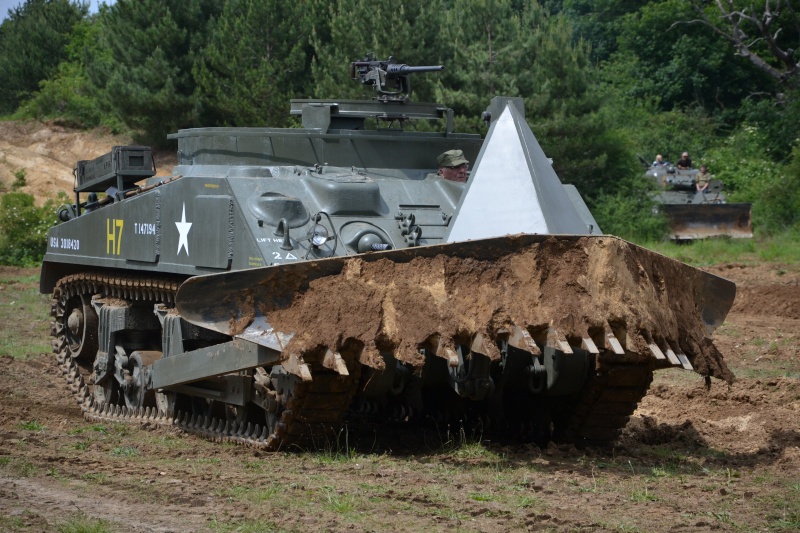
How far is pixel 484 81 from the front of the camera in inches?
930

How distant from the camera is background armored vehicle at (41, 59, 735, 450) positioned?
652cm

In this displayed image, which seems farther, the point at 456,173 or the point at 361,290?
the point at 456,173

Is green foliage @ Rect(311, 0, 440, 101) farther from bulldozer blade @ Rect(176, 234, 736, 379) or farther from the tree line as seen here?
bulldozer blade @ Rect(176, 234, 736, 379)

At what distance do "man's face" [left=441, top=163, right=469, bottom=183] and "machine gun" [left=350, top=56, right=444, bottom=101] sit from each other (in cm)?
98

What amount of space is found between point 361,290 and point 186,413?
273 centimetres

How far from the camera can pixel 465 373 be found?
24.4 ft

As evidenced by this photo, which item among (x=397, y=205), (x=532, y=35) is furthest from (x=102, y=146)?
(x=397, y=205)

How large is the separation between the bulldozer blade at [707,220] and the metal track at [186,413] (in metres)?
15.1

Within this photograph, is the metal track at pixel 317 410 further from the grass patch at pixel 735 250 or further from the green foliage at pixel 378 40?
the green foliage at pixel 378 40

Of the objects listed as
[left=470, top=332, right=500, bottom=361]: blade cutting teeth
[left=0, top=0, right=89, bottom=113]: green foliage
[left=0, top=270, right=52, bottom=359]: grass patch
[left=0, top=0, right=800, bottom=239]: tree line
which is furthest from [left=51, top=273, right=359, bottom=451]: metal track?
[left=0, top=0, right=89, bottom=113]: green foliage

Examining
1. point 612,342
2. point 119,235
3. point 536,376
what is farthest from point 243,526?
point 119,235

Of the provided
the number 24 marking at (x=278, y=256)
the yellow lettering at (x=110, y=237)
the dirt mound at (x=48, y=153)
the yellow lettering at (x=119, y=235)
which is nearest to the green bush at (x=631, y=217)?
the dirt mound at (x=48, y=153)

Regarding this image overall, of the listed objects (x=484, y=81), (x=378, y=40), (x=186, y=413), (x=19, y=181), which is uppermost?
(x=378, y=40)

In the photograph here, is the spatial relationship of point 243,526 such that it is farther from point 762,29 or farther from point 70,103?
point 70,103
